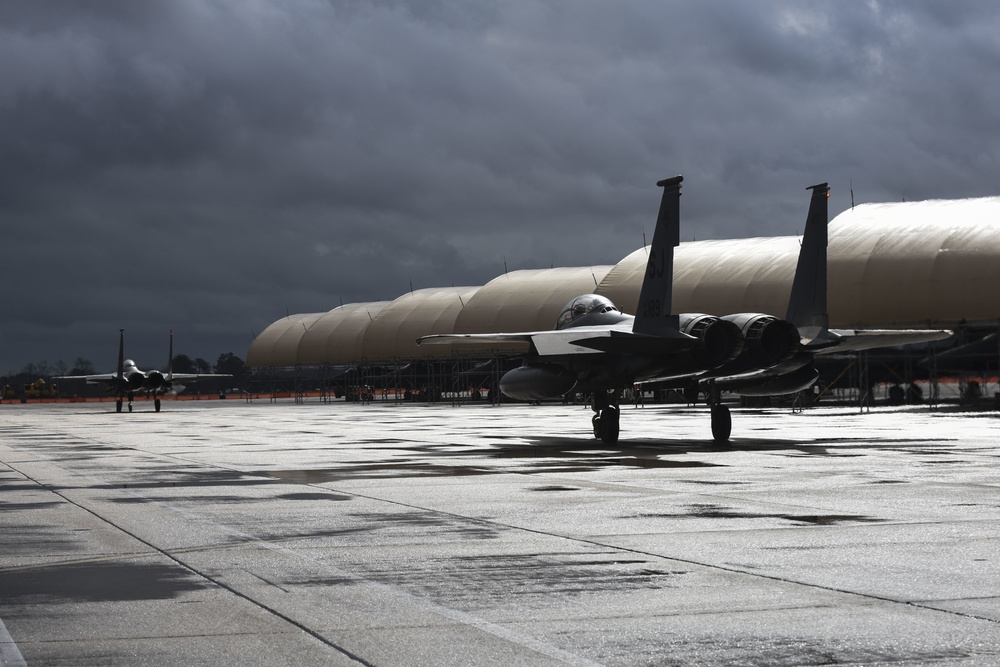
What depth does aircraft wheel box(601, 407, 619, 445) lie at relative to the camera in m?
27.1

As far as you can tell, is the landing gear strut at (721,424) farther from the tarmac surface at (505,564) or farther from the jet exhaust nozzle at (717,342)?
the tarmac surface at (505,564)

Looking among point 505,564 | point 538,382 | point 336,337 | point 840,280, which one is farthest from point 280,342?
point 505,564

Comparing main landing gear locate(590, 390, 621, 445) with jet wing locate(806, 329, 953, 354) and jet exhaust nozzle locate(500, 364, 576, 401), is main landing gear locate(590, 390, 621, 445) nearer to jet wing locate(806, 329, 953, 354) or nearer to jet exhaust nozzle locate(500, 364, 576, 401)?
jet exhaust nozzle locate(500, 364, 576, 401)

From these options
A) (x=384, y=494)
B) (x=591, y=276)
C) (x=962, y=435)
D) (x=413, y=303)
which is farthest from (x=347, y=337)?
(x=384, y=494)

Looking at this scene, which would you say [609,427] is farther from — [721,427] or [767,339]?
[767,339]

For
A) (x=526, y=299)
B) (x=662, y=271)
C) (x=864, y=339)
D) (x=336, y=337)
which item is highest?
(x=526, y=299)

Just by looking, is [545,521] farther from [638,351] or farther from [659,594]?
[638,351]

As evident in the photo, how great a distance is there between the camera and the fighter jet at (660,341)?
84.0 feet

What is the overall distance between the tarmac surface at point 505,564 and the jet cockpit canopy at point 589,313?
7728 millimetres

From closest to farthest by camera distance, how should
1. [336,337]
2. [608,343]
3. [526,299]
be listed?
[608,343], [526,299], [336,337]

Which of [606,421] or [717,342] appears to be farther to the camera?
[606,421]

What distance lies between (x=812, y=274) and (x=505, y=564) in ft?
73.3

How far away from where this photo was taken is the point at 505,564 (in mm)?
9336

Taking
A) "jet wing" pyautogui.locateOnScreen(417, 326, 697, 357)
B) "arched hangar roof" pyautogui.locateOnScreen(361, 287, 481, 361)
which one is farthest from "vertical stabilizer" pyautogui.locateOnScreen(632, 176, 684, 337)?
"arched hangar roof" pyautogui.locateOnScreen(361, 287, 481, 361)
